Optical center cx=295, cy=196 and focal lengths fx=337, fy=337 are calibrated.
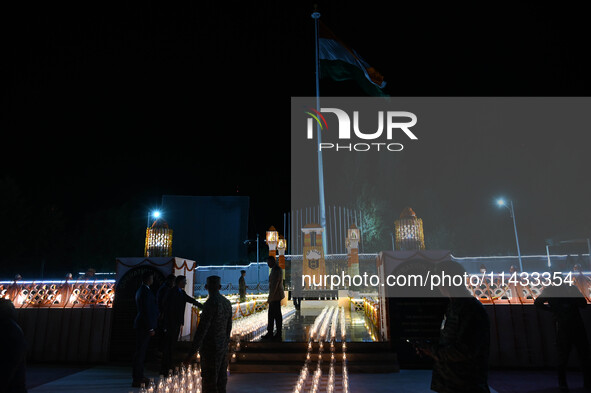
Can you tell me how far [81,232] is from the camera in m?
32.9

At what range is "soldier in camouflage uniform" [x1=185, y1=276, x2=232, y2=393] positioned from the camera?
12.9 feet

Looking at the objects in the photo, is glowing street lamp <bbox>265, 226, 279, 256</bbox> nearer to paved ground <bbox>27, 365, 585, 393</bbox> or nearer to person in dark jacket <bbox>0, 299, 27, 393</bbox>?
paved ground <bbox>27, 365, 585, 393</bbox>

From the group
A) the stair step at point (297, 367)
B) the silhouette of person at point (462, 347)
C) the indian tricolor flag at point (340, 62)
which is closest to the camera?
the silhouette of person at point (462, 347)

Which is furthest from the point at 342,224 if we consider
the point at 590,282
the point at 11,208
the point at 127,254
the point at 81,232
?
the point at 590,282

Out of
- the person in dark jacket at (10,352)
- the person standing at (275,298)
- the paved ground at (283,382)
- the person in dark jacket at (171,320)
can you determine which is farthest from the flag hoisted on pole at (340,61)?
the person in dark jacket at (10,352)

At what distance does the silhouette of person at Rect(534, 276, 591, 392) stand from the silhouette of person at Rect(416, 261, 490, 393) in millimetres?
3732

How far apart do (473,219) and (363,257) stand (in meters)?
15.2

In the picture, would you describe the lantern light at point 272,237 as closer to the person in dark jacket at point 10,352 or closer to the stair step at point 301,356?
the stair step at point 301,356

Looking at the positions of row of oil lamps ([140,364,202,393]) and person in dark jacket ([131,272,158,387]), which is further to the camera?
person in dark jacket ([131,272,158,387])

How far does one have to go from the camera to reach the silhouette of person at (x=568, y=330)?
17.1ft

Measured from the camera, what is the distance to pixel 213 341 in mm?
3982

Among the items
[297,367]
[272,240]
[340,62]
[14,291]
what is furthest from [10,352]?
[340,62]

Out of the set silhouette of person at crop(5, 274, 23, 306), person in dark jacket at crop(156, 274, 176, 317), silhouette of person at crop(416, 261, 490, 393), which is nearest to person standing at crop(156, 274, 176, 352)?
person in dark jacket at crop(156, 274, 176, 317)

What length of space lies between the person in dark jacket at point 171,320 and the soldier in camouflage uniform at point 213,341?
77.2 inches
